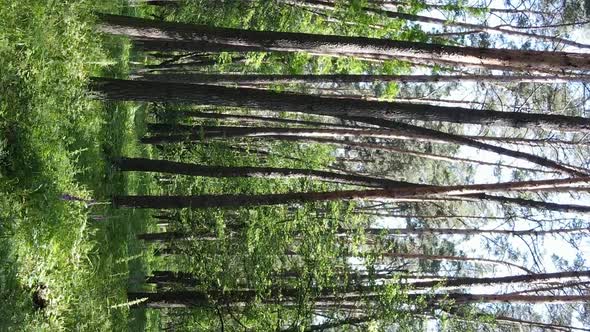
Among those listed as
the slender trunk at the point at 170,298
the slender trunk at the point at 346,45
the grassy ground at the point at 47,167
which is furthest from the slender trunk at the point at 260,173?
the slender trunk at the point at 346,45

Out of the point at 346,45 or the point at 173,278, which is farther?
the point at 173,278

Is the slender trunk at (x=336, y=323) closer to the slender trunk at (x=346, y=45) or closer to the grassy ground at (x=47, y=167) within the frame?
the grassy ground at (x=47, y=167)

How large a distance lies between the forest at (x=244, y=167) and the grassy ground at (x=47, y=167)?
24 mm

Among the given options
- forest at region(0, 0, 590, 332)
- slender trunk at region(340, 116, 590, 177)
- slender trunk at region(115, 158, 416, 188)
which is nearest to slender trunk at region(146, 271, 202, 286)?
forest at region(0, 0, 590, 332)

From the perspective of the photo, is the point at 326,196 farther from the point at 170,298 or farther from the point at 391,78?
the point at 170,298

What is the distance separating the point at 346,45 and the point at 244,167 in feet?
12.2

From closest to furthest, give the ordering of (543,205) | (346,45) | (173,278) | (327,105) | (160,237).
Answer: (346,45)
(327,105)
(543,205)
(173,278)
(160,237)

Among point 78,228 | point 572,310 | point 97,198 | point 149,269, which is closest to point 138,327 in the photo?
point 149,269

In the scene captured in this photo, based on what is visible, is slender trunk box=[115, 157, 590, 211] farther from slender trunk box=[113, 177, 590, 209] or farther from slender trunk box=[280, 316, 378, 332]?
slender trunk box=[280, 316, 378, 332]

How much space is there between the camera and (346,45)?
7016 mm

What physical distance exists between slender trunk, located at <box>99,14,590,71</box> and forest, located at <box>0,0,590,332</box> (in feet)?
0.08

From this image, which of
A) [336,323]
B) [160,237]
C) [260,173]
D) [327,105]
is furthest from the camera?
[160,237]

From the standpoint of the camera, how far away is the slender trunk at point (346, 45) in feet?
20.4

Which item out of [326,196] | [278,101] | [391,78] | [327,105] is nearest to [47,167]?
[278,101]
